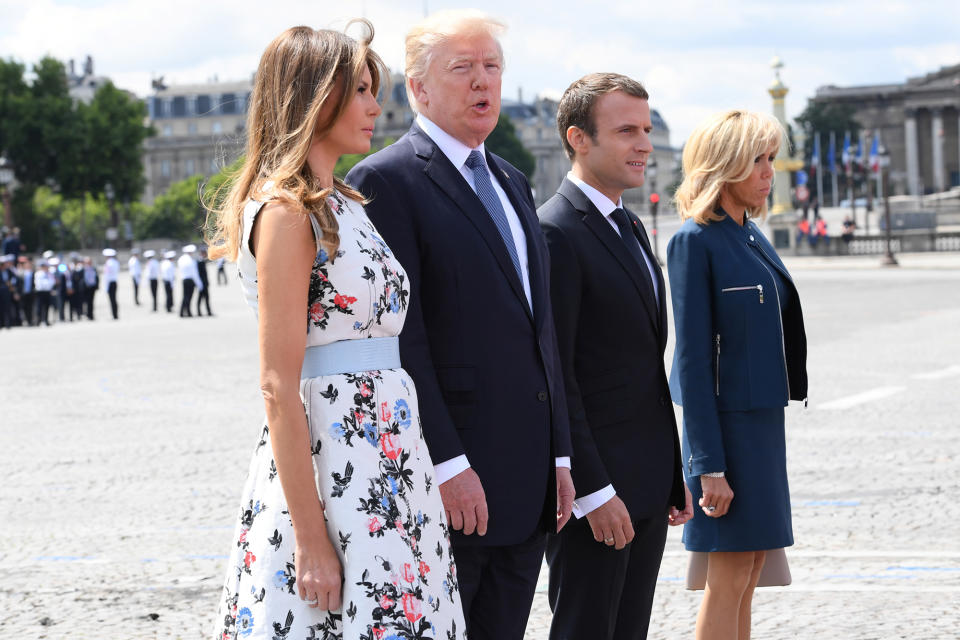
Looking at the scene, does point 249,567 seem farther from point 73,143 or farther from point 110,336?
point 73,143

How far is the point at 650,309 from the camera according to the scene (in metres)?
4.07

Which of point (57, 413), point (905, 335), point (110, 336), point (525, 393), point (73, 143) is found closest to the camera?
point (525, 393)

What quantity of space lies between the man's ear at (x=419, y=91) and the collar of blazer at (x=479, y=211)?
8 cm

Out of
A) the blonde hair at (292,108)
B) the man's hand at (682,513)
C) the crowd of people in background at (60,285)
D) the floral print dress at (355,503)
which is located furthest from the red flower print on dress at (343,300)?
the crowd of people in background at (60,285)

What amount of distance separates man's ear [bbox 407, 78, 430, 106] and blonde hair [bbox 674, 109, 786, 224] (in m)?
1.05

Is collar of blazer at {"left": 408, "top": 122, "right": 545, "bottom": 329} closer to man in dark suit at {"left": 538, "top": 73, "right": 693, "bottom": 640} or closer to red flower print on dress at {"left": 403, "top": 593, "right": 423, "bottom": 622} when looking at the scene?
man in dark suit at {"left": 538, "top": 73, "right": 693, "bottom": 640}

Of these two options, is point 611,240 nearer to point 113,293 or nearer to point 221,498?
point 221,498

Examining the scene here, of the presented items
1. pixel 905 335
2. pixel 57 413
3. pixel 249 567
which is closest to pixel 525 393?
pixel 249 567

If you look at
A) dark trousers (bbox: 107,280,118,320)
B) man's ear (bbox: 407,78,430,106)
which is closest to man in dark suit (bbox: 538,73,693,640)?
man's ear (bbox: 407,78,430,106)

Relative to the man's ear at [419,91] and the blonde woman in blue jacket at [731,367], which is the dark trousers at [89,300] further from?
the man's ear at [419,91]

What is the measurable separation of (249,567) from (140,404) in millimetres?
11729

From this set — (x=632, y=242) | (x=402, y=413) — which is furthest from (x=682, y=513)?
(x=402, y=413)

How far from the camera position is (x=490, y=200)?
3.59m

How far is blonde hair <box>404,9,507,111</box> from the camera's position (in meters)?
3.57
